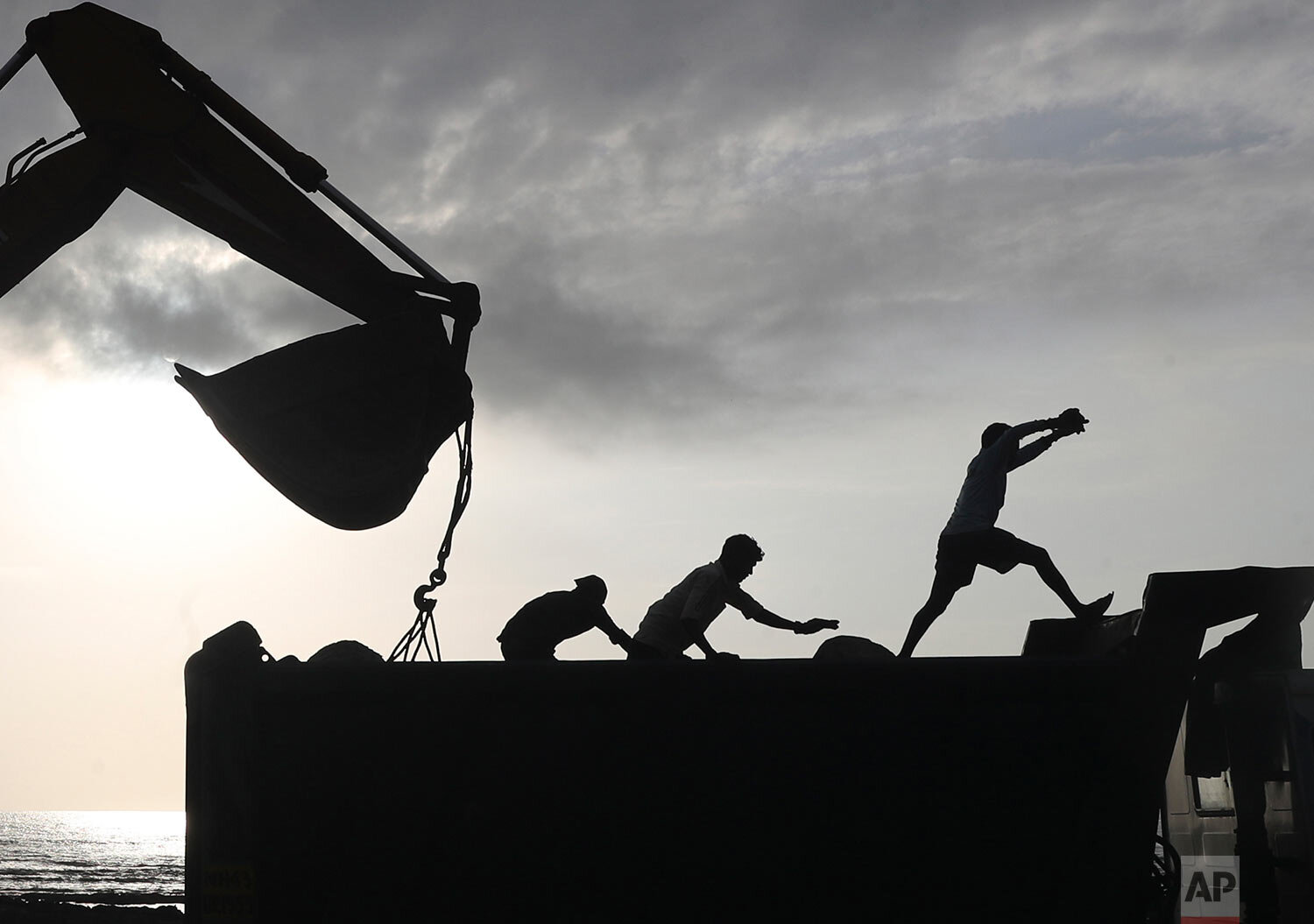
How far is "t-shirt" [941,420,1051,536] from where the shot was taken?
21.8 feet

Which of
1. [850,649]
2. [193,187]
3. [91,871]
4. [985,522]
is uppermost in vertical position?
[193,187]

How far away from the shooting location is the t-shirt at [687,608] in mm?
6422

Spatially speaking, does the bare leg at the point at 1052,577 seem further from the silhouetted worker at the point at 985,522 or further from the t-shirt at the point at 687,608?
the t-shirt at the point at 687,608

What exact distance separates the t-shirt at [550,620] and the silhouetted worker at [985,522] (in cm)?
204

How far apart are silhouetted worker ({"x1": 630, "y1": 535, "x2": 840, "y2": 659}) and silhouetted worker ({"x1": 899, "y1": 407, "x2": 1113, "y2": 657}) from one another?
0.60 metres

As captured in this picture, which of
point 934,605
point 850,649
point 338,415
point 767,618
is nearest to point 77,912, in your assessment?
point 767,618

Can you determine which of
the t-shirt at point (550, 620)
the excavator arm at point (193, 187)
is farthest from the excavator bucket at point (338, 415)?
the t-shirt at point (550, 620)

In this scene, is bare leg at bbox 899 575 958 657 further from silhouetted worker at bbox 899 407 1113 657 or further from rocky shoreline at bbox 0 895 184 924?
rocky shoreline at bbox 0 895 184 924

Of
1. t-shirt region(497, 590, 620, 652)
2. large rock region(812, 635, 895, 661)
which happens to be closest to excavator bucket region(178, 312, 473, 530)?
t-shirt region(497, 590, 620, 652)

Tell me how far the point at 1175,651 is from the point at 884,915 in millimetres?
937

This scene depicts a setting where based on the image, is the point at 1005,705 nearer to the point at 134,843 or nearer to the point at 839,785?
the point at 839,785

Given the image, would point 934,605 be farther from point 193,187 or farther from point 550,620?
point 193,187

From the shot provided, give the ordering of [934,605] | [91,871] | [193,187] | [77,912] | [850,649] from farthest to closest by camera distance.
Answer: [91,871] → [77,912] → [934,605] → [193,187] → [850,649]

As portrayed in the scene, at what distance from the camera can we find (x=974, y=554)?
21.5 ft
